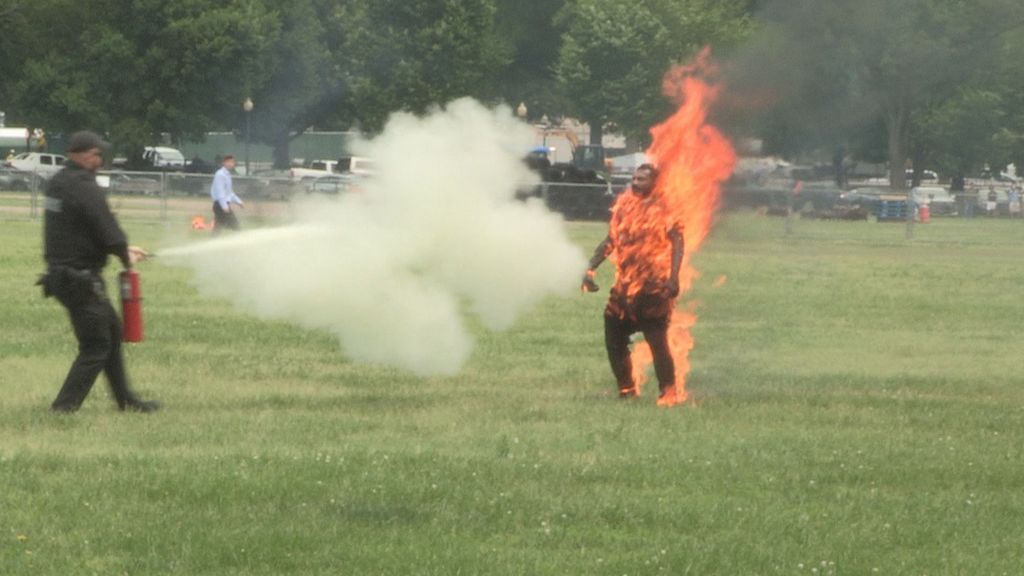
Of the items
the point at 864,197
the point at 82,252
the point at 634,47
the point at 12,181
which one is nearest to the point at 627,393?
the point at 82,252

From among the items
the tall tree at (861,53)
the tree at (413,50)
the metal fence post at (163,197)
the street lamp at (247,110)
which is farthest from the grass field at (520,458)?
the street lamp at (247,110)

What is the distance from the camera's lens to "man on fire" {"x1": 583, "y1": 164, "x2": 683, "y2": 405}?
44.2 ft

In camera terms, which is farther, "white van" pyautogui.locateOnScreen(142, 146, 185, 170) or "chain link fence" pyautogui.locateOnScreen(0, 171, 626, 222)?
"white van" pyautogui.locateOnScreen(142, 146, 185, 170)

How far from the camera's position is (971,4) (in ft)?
51.7

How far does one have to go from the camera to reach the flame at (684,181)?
13.6 metres

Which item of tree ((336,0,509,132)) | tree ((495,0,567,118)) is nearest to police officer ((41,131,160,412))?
tree ((336,0,509,132))

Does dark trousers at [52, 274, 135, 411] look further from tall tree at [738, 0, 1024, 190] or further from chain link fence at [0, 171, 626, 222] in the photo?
chain link fence at [0, 171, 626, 222]

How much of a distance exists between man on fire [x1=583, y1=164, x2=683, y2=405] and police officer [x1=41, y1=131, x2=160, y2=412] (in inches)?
146

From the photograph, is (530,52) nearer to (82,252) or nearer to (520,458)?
(82,252)

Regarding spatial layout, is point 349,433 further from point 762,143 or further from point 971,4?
point 971,4

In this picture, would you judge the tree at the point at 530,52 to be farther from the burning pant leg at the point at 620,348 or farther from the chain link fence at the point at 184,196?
the burning pant leg at the point at 620,348

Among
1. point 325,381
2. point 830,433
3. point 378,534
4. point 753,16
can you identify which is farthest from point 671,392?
point 378,534

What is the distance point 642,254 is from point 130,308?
385 centimetres

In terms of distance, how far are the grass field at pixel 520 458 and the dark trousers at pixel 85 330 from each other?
0.23 meters
